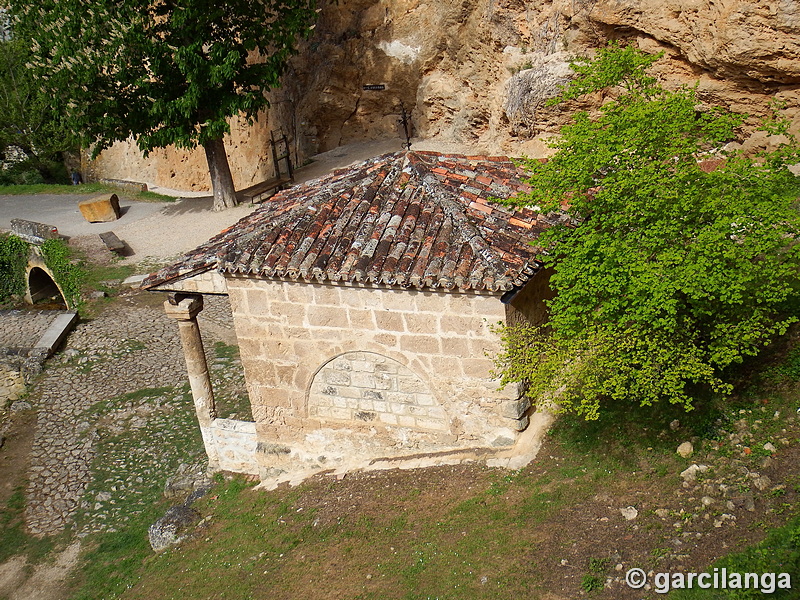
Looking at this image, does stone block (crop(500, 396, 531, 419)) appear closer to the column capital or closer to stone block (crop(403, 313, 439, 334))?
stone block (crop(403, 313, 439, 334))

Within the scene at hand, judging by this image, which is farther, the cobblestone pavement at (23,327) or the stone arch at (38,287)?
the stone arch at (38,287)

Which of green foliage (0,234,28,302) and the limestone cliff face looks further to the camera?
green foliage (0,234,28,302)

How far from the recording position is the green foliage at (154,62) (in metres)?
21.2

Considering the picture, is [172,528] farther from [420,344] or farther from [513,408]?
[513,408]

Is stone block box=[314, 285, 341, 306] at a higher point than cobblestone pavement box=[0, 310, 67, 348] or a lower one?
higher

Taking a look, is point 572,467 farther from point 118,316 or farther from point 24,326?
point 24,326

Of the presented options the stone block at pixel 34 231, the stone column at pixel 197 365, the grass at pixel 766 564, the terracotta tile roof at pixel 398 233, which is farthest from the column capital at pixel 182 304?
the stone block at pixel 34 231

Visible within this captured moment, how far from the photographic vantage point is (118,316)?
65.4ft

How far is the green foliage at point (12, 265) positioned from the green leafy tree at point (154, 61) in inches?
196

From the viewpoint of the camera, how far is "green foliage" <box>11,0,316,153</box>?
21188 millimetres

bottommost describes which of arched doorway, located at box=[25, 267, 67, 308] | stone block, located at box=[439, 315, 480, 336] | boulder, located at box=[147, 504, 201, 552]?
arched doorway, located at box=[25, 267, 67, 308]

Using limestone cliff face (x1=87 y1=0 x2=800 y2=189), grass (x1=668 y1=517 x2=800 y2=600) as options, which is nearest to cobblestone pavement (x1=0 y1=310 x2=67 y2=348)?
limestone cliff face (x1=87 y1=0 x2=800 y2=189)

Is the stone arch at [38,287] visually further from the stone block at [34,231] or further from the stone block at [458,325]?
the stone block at [458,325]

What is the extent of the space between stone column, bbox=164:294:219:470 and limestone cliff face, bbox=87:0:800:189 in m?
9.43
